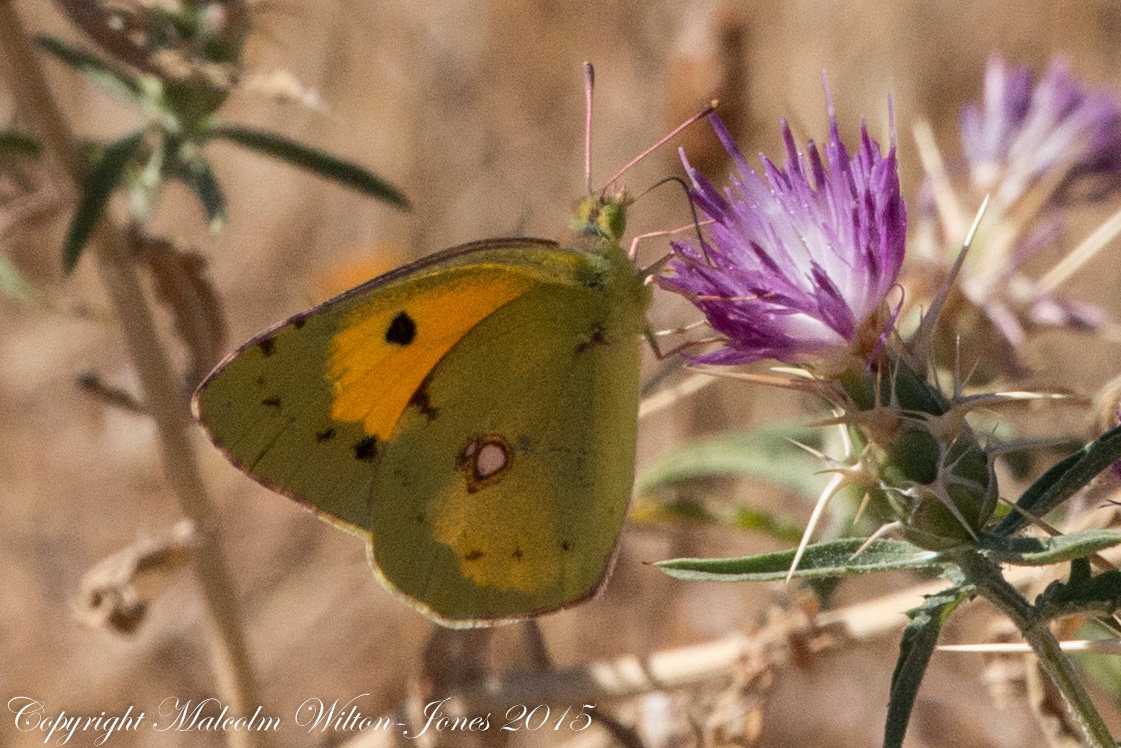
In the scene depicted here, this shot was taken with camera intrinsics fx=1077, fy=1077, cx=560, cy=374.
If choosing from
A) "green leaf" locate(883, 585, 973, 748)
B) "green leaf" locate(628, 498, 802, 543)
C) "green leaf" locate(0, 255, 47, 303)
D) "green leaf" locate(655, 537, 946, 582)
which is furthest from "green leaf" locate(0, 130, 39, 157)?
"green leaf" locate(883, 585, 973, 748)

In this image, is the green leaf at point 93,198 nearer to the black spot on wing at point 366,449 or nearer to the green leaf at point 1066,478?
the black spot on wing at point 366,449

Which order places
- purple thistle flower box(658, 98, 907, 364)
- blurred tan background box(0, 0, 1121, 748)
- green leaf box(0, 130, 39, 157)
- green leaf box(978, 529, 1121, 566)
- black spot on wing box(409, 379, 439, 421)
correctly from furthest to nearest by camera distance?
blurred tan background box(0, 0, 1121, 748)
green leaf box(0, 130, 39, 157)
black spot on wing box(409, 379, 439, 421)
purple thistle flower box(658, 98, 907, 364)
green leaf box(978, 529, 1121, 566)

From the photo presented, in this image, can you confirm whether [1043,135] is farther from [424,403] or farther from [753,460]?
[424,403]

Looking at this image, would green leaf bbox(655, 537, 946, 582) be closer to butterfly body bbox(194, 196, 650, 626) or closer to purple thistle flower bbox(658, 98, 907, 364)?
purple thistle flower bbox(658, 98, 907, 364)

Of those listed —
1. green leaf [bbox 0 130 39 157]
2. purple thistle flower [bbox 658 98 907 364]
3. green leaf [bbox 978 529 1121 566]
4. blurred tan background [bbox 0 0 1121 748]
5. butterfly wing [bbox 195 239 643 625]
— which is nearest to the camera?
green leaf [bbox 978 529 1121 566]

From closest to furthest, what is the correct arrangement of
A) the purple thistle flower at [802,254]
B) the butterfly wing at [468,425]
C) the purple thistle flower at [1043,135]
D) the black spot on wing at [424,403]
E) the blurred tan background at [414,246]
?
the purple thistle flower at [802,254] → the butterfly wing at [468,425] → the black spot on wing at [424,403] → the purple thistle flower at [1043,135] → the blurred tan background at [414,246]

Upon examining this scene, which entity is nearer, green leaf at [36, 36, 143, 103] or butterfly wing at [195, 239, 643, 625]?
butterfly wing at [195, 239, 643, 625]

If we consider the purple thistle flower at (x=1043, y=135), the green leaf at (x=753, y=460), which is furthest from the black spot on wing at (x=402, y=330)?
the purple thistle flower at (x=1043, y=135)

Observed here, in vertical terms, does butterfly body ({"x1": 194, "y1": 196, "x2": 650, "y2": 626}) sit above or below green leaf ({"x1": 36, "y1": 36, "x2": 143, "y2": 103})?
below
